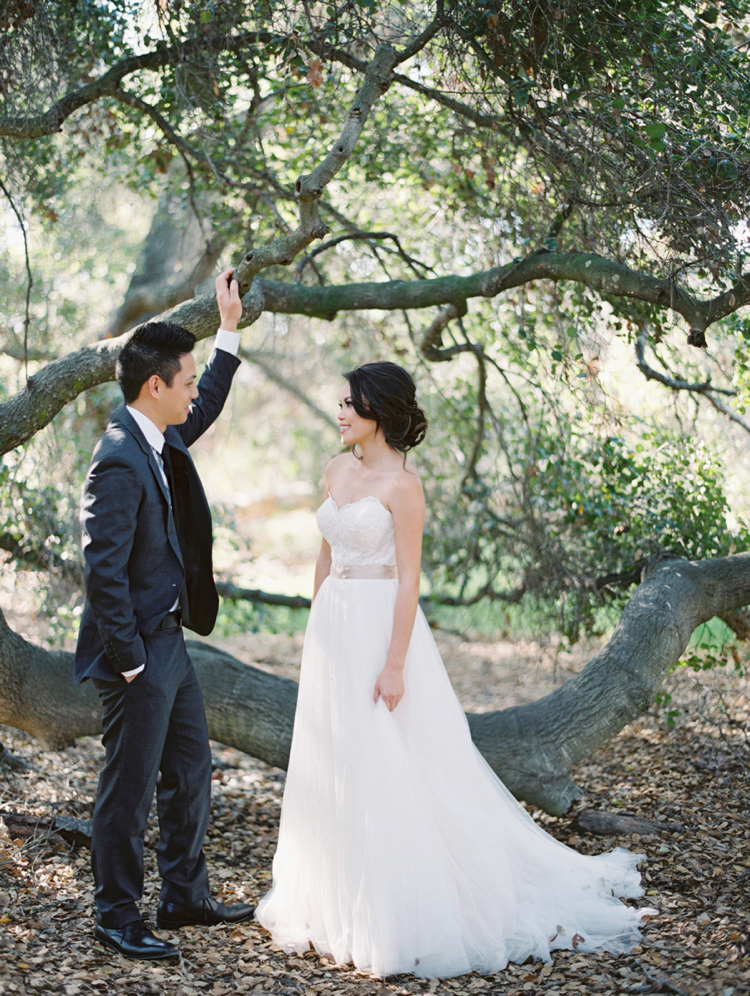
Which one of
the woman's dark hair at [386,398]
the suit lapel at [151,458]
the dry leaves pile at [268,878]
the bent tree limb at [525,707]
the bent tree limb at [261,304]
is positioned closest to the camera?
the dry leaves pile at [268,878]

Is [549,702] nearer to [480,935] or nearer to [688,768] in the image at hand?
[688,768]

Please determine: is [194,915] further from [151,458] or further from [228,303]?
[228,303]

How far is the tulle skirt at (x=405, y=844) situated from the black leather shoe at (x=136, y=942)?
400 millimetres

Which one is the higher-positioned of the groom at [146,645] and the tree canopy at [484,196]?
the tree canopy at [484,196]

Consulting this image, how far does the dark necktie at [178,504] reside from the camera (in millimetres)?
3113

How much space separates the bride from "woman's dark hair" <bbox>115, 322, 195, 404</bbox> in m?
0.64

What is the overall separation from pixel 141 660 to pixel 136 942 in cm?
93

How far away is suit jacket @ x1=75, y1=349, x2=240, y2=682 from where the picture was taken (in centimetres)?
272

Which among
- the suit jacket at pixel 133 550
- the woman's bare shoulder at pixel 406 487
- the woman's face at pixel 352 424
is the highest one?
the woman's face at pixel 352 424

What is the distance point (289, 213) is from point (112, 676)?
169 inches

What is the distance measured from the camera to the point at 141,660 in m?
2.78

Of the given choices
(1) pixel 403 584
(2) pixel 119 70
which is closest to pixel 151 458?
(1) pixel 403 584

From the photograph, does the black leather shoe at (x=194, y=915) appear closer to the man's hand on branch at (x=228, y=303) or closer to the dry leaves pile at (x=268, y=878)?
the dry leaves pile at (x=268, y=878)

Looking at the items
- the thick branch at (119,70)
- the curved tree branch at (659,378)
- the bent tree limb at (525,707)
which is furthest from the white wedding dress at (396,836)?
the thick branch at (119,70)
